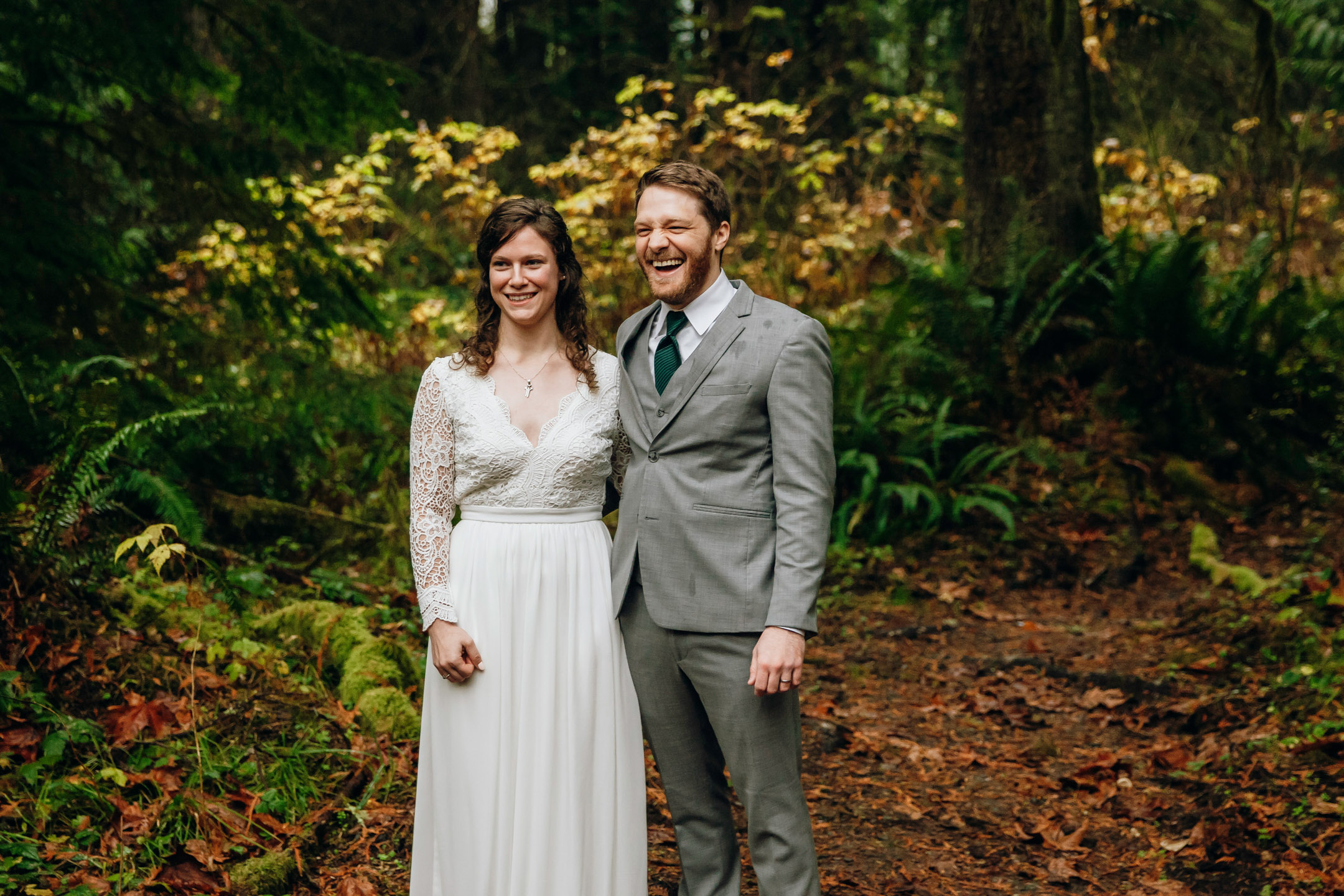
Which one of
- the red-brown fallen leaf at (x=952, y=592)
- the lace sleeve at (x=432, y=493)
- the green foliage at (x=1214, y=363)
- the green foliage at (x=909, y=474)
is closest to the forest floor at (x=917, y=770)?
the red-brown fallen leaf at (x=952, y=592)

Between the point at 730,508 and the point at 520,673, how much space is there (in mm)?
704

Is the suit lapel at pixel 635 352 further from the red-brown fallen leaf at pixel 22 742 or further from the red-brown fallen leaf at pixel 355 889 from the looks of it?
the red-brown fallen leaf at pixel 22 742

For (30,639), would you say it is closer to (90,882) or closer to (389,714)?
(90,882)

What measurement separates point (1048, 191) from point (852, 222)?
3145mm

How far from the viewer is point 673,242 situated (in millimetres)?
2607

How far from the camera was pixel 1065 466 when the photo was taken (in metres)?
7.22

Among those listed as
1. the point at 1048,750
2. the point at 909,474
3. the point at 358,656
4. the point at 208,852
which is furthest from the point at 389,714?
the point at 909,474

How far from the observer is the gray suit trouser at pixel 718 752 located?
102 inches

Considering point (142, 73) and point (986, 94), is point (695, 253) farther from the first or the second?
point (986, 94)

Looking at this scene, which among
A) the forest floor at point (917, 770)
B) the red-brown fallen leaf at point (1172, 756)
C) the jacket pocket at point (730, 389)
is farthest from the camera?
the red-brown fallen leaf at point (1172, 756)

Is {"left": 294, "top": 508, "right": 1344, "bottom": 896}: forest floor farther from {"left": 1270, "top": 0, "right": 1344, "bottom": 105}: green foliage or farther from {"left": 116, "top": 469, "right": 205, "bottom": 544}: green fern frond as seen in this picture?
{"left": 1270, "top": 0, "right": 1344, "bottom": 105}: green foliage

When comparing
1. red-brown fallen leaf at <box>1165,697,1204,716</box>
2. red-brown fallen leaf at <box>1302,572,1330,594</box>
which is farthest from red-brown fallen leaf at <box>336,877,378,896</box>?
red-brown fallen leaf at <box>1302,572,1330,594</box>

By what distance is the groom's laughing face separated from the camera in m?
2.59

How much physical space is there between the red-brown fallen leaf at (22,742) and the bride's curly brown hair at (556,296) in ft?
6.73
